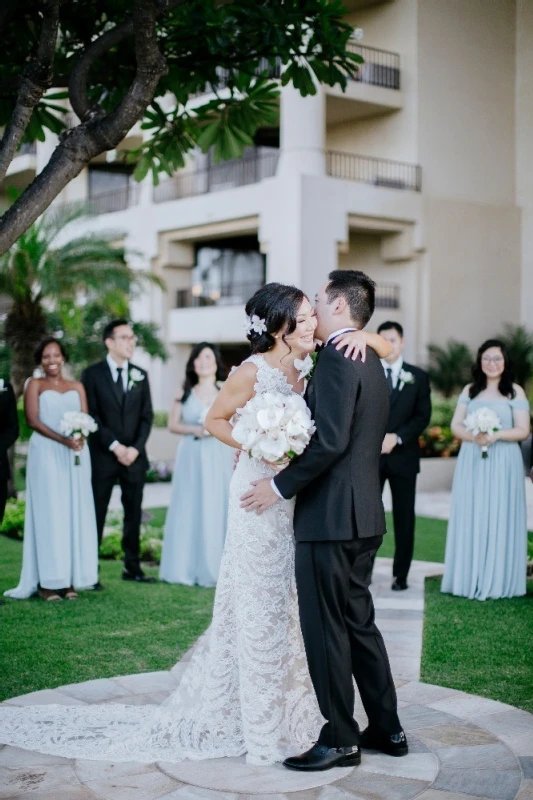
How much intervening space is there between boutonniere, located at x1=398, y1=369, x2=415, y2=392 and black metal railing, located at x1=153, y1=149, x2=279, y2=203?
1704 cm

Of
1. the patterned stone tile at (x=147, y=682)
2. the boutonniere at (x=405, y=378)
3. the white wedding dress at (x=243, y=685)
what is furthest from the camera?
the boutonniere at (x=405, y=378)

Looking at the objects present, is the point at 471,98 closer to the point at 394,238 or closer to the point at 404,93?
the point at 404,93

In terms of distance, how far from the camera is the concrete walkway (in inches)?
157

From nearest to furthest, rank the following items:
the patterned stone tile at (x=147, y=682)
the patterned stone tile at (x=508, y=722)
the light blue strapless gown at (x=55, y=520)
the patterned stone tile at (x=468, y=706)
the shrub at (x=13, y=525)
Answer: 1. the patterned stone tile at (x=508, y=722)
2. the patterned stone tile at (x=468, y=706)
3. the patterned stone tile at (x=147, y=682)
4. the light blue strapless gown at (x=55, y=520)
5. the shrub at (x=13, y=525)

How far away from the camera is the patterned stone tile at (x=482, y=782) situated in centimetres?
400

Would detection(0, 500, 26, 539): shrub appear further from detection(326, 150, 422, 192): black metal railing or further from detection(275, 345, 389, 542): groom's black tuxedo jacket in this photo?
detection(326, 150, 422, 192): black metal railing

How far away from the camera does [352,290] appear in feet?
14.2

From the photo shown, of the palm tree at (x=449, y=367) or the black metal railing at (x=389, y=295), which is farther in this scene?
the black metal railing at (x=389, y=295)

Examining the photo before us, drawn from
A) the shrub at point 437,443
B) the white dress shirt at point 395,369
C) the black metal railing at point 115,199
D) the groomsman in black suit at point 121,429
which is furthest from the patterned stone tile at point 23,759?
the black metal railing at point 115,199

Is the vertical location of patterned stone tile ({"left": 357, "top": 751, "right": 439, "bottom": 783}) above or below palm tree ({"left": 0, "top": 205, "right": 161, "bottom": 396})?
below

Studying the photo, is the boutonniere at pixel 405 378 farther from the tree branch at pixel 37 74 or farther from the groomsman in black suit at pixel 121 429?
the tree branch at pixel 37 74

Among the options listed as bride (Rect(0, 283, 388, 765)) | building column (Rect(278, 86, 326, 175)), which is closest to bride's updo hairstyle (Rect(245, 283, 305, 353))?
bride (Rect(0, 283, 388, 765))

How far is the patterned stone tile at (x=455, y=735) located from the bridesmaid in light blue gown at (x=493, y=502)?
3.28 m

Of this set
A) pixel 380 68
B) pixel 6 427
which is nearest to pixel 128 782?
pixel 6 427
